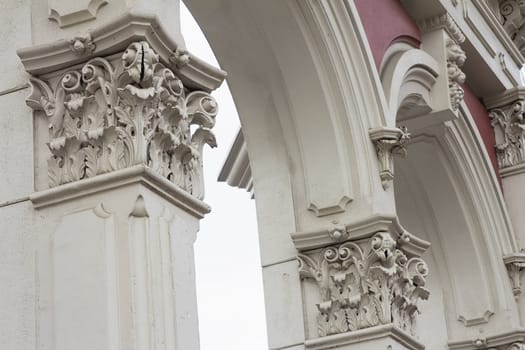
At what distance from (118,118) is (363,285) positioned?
259 centimetres

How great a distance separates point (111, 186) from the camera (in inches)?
172

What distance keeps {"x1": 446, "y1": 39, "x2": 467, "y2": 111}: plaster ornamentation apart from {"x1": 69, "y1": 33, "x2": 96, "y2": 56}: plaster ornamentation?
4419mm

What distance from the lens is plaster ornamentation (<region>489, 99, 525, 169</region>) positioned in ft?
33.1

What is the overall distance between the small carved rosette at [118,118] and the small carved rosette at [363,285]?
88.6 inches

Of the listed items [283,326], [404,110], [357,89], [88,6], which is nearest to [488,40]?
[404,110]

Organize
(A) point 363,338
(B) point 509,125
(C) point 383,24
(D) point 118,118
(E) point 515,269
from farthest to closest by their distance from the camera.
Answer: (B) point 509,125, (E) point 515,269, (C) point 383,24, (A) point 363,338, (D) point 118,118

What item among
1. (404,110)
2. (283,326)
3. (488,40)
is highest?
(488,40)

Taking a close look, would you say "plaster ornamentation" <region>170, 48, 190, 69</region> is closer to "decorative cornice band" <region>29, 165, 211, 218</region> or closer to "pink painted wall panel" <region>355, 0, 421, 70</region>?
"decorative cornice band" <region>29, 165, 211, 218</region>

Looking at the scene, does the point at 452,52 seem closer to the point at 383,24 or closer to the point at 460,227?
the point at 383,24

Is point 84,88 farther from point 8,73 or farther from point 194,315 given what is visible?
point 194,315

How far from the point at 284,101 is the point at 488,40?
3.34 m

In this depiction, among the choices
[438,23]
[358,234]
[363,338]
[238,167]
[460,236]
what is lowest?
[363,338]

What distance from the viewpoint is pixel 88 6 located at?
4.62 meters

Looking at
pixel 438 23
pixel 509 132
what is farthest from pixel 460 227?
pixel 438 23
